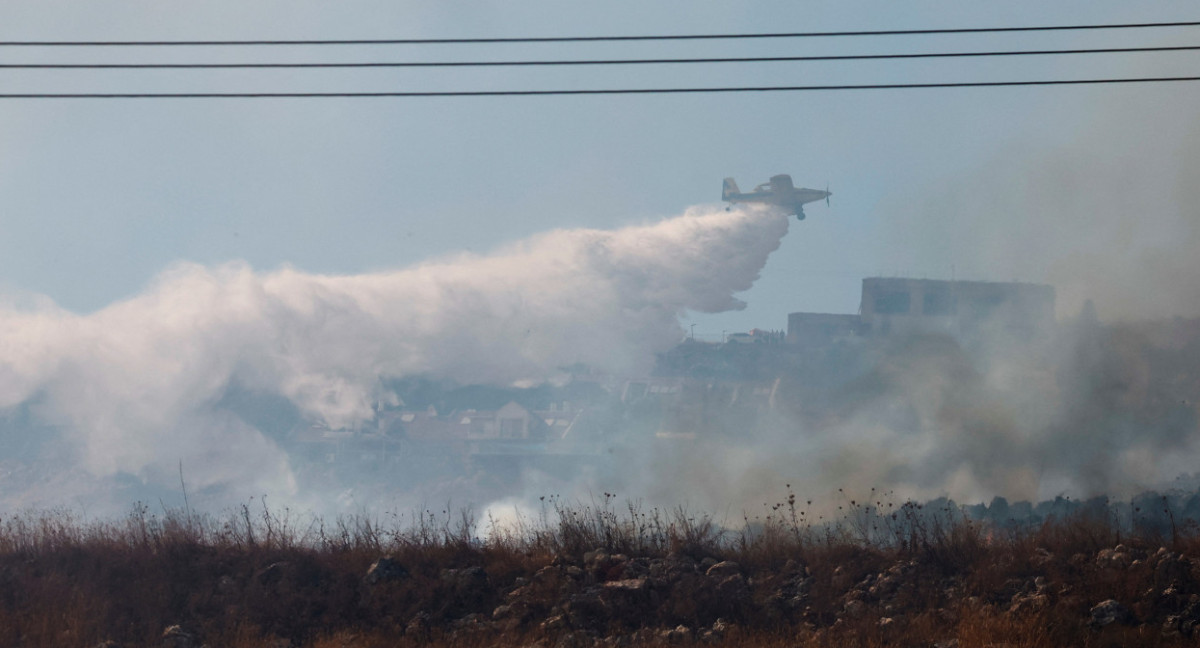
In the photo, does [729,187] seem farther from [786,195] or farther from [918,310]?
[918,310]

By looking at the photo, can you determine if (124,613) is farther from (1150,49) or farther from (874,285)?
(874,285)

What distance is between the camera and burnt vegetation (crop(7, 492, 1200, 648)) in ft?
50.9

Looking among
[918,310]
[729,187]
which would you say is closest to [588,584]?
[918,310]

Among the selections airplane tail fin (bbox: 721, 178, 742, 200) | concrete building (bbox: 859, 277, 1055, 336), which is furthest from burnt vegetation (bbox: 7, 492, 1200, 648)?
airplane tail fin (bbox: 721, 178, 742, 200)

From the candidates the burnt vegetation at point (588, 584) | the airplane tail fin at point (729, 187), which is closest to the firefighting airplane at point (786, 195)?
the airplane tail fin at point (729, 187)

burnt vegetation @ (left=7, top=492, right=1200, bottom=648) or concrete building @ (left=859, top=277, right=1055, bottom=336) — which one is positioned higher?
concrete building @ (left=859, top=277, right=1055, bottom=336)

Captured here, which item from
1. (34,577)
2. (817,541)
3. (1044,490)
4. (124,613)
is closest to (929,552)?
(817,541)

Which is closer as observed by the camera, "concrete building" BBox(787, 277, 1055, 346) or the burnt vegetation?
the burnt vegetation

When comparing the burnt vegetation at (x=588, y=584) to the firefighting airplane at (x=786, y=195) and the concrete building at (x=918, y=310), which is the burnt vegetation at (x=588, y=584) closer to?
the concrete building at (x=918, y=310)

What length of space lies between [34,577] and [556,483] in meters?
113

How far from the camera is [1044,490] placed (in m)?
59.6

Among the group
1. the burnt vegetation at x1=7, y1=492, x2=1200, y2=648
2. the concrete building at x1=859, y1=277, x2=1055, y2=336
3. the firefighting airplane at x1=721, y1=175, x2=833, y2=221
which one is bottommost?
the burnt vegetation at x1=7, y1=492, x2=1200, y2=648

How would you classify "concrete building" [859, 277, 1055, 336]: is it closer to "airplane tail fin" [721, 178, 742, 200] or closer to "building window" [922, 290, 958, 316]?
"building window" [922, 290, 958, 316]

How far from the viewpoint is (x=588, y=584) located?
1748 centimetres
